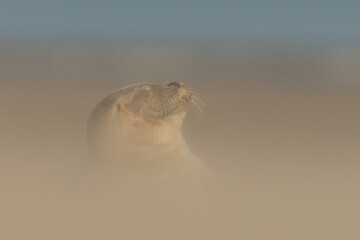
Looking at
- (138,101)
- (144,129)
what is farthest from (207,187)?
(138,101)

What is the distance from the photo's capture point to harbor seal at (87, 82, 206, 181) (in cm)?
587

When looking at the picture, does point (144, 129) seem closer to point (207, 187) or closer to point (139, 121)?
point (139, 121)

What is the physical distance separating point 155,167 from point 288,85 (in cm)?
2617

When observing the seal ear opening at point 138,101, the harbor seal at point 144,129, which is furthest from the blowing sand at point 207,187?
the seal ear opening at point 138,101

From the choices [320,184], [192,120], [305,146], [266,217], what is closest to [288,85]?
[192,120]

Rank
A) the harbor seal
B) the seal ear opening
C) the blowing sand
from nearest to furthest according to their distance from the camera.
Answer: the blowing sand < the harbor seal < the seal ear opening

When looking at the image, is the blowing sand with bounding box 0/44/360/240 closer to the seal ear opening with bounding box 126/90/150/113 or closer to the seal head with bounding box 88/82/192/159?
the seal head with bounding box 88/82/192/159

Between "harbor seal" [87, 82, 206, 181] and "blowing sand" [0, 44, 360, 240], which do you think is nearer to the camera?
"blowing sand" [0, 44, 360, 240]

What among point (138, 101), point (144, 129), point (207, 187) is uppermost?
point (138, 101)

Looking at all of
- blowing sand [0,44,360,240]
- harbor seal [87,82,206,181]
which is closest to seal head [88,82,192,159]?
harbor seal [87,82,206,181]

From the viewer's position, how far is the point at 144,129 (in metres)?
5.94

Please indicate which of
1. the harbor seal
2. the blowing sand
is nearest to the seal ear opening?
the harbor seal

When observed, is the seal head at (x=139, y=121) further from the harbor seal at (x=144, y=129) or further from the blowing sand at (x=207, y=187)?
the blowing sand at (x=207, y=187)

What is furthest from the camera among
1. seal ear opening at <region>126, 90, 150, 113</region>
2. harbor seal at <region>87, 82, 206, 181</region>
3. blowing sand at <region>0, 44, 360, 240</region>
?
seal ear opening at <region>126, 90, 150, 113</region>
